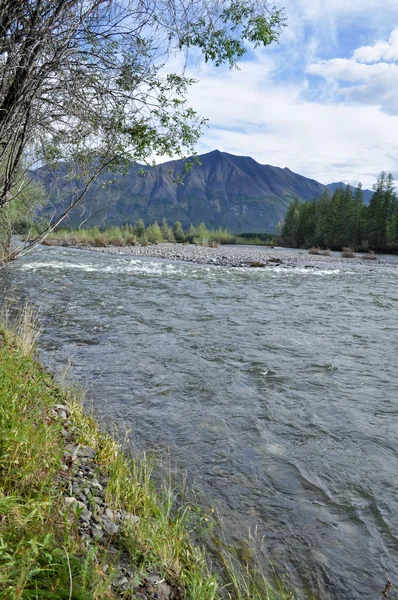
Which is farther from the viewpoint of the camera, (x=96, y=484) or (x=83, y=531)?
(x=96, y=484)

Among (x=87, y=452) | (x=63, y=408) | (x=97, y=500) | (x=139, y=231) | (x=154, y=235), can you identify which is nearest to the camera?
(x=97, y=500)

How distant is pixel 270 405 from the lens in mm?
7633

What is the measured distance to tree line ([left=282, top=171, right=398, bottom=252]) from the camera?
227 feet

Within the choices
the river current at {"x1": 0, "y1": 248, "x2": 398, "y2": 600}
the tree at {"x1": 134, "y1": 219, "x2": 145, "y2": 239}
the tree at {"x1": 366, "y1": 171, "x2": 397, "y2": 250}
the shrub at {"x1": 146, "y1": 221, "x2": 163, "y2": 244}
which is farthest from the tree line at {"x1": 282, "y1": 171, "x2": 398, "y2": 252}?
the river current at {"x1": 0, "y1": 248, "x2": 398, "y2": 600}

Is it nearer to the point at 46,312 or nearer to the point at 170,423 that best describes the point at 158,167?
the point at 170,423

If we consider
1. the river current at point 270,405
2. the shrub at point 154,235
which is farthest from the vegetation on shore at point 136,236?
the river current at point 270,405

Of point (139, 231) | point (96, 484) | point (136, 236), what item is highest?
point (139, 231)

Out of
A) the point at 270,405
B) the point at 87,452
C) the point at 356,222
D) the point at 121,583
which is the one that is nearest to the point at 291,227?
the point at 356,222

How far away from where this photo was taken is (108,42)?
5453 mm

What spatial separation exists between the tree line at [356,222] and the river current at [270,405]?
2304 inches

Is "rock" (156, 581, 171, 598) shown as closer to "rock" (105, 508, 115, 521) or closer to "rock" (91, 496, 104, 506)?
"rock" (105, 508, 115, 521)

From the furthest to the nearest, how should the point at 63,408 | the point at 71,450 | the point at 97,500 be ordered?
the point at 63,408, the point at 71,450, the point at 97,500

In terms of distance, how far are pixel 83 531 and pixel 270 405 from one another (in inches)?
195

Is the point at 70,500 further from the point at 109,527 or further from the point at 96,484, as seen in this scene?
the point at 96,484
